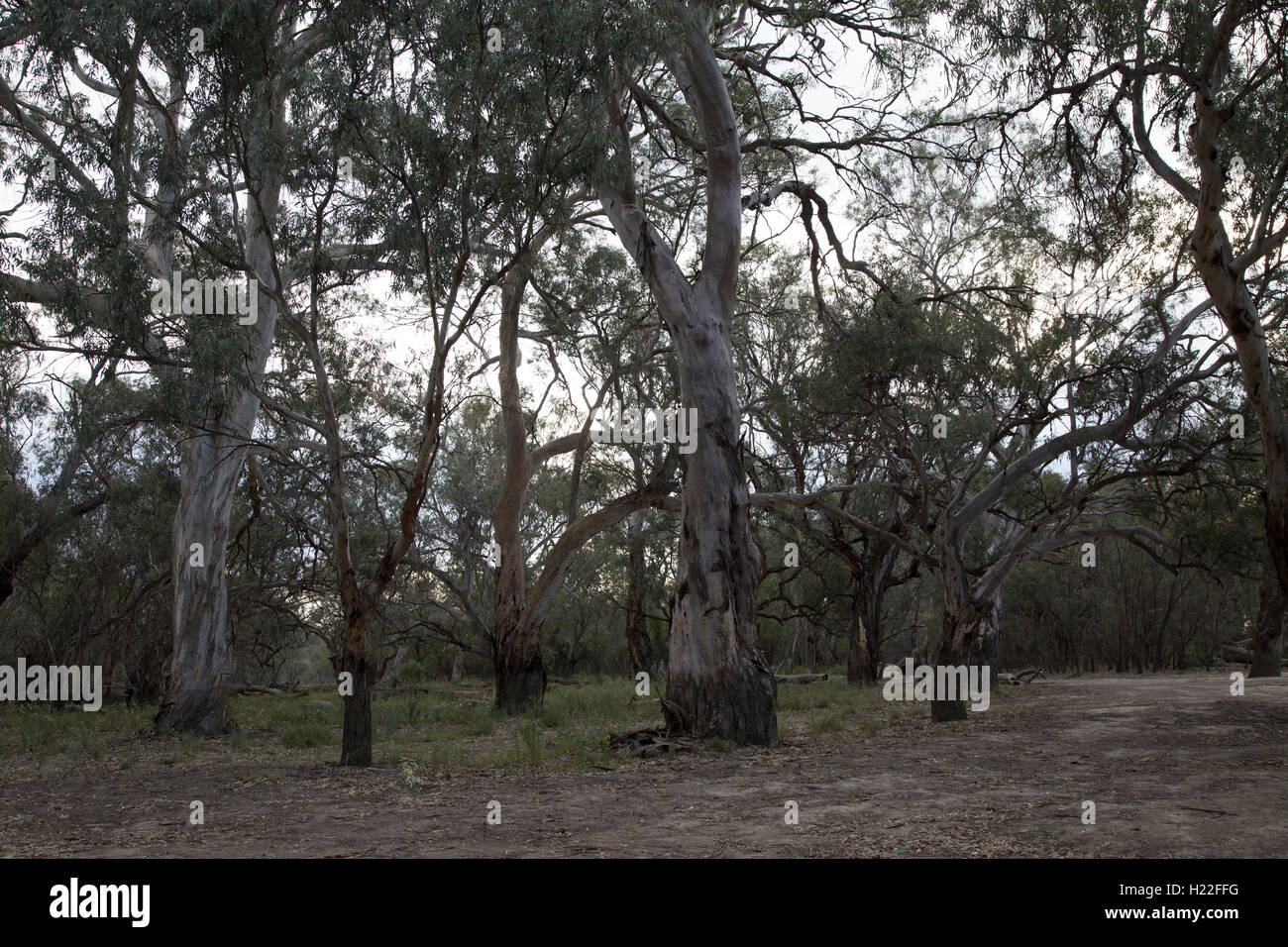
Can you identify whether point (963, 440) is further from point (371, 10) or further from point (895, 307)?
point (371, 10)

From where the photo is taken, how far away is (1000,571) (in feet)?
41.6

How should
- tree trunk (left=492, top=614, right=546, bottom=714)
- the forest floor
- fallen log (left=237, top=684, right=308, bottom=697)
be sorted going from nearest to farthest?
the forest floor → tree trunk (left=492, top=614, right=546, bottom=714) → fallen log (left=237, top=684, right=308, bottom=697)

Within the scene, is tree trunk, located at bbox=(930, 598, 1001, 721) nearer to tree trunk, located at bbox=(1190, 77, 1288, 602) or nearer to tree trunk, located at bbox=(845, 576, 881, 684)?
tree trunk, located at bbox=(1190, 77, 1288, 602)

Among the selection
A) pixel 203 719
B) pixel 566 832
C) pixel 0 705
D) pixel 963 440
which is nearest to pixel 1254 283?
pixel 963 440

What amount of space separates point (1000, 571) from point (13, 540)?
15.3 metres

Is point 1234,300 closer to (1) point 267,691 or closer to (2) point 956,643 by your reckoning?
(2) point 956,643

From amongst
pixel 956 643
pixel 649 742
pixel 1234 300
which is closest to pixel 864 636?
pixel 956 643

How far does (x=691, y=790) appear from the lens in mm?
7203

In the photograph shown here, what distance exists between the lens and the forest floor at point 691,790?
5168 mm

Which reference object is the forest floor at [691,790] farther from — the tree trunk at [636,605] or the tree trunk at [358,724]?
the tree trunk at [636,605]

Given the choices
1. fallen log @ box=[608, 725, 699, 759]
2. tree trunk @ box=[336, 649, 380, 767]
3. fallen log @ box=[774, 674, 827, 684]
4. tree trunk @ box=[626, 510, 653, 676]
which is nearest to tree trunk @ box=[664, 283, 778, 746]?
fallen log @ box=[608, 725, 699, 759]

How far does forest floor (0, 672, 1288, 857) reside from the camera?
17.0 ft

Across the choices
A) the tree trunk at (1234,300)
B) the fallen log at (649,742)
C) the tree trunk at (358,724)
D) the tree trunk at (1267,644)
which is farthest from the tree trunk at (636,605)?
the tree trunk at (1234,300)
